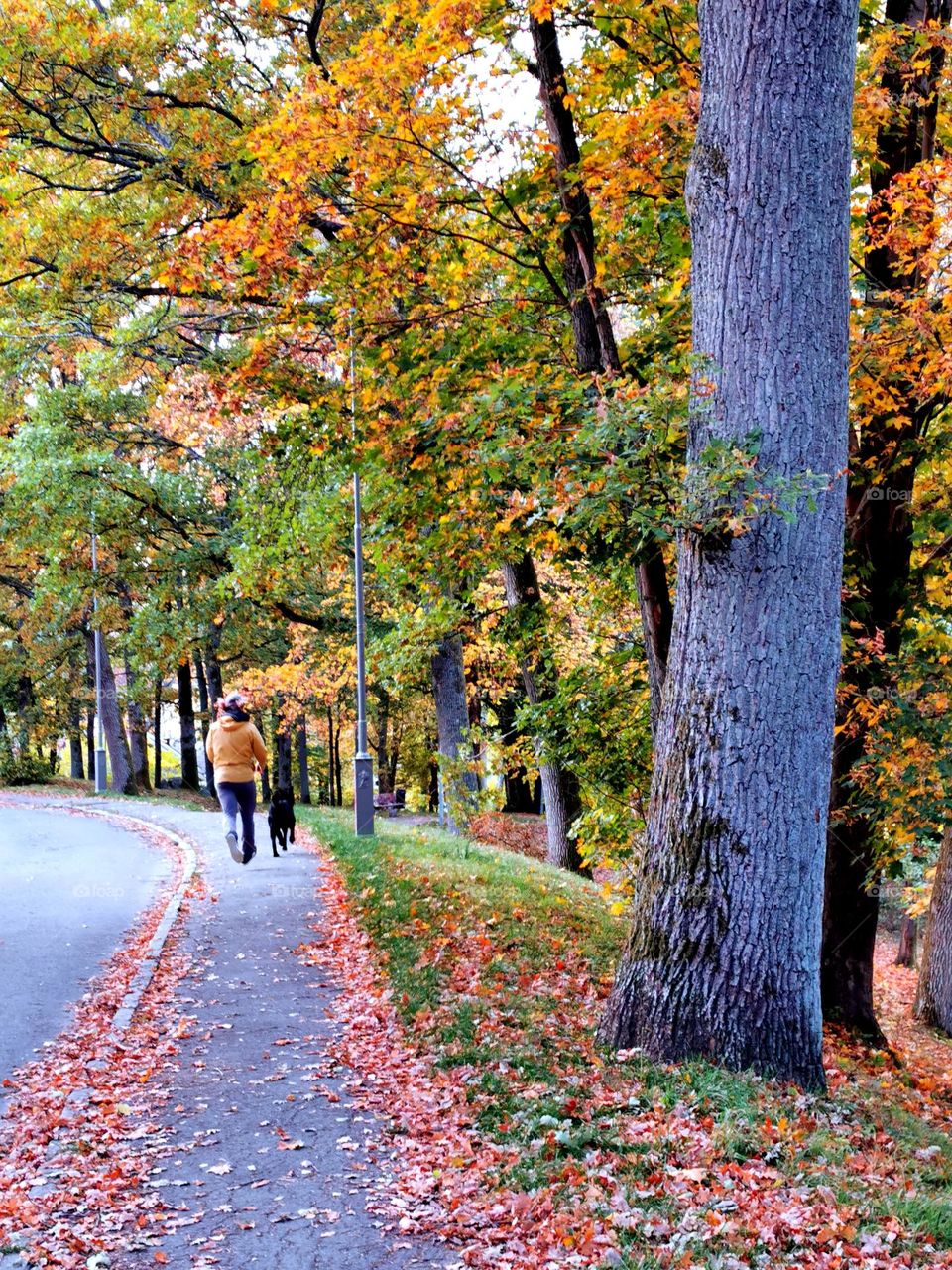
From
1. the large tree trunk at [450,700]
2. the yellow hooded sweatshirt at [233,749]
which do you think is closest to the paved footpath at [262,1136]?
the yellow hooded sweatshirt at [233,749]

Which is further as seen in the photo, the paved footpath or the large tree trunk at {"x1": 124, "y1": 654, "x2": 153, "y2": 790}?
the large tree trunk at {"x1": 124, "y1": 654, "x2": 153, "y2": 790}

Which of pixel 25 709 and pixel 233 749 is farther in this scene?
pixel 25 709

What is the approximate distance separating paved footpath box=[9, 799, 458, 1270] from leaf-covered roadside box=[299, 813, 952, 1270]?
0.22 meters

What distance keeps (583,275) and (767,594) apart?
441 centimetres

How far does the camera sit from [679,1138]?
Result: 16.4ft

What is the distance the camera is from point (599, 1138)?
16.6ft

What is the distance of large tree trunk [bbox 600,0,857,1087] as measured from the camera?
19.0ft

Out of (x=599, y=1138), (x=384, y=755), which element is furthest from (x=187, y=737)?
(x=599, y=1138)

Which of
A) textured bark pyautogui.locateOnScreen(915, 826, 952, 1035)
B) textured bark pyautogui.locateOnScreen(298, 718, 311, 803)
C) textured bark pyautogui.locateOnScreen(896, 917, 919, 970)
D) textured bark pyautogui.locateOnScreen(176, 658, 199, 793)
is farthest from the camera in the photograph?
textured bark pyautogui.locateOnScreen(298, 718, 311, 803)

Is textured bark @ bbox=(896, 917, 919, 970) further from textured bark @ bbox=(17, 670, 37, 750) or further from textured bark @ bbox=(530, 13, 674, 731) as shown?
textured bark @ bbox=(17, 670, 37, 750)

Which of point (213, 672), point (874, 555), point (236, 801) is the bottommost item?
point (236, 801)

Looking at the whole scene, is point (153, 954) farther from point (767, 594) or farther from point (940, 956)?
point (940, 956)

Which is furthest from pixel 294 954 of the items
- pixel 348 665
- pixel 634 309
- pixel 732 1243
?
pixel 348 665

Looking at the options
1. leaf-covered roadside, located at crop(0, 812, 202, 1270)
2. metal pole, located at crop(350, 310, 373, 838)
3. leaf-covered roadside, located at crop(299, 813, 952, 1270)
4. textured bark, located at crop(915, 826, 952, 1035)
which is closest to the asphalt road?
leaf-covered roadside, located at crop(0, 812, 202, 1270)
